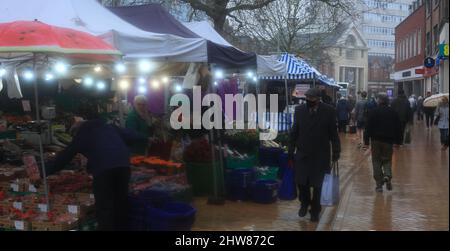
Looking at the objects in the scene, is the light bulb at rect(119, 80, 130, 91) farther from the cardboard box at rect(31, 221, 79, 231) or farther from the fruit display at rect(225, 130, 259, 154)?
the cardboard box at rect(31, 221, 79, 231)

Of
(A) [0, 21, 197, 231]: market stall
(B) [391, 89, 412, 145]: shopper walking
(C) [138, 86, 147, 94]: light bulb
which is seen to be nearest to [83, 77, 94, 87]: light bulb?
(C) [138, 86, 147, 94]: light bulb

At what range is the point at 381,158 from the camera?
975 cm

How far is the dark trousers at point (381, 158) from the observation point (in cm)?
966

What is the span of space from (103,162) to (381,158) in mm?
5901

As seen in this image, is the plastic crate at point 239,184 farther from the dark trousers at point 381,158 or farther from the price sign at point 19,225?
the price sign at point 19,225

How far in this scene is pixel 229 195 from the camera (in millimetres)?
8852

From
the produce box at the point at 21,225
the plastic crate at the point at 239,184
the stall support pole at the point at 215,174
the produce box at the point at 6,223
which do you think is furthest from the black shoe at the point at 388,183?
the produce box at the point at 6,223

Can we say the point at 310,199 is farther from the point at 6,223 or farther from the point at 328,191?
the point at 6,223

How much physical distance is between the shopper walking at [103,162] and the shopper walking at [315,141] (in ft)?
8.39

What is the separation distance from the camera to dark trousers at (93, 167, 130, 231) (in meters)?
5.41

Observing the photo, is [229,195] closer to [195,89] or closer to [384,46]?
[195,89]

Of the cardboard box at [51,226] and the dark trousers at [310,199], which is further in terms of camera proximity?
the dark trousers at [310,199]
